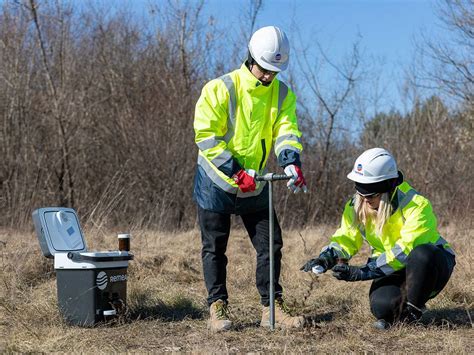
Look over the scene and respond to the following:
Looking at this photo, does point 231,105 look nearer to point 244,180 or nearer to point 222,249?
point 244,180

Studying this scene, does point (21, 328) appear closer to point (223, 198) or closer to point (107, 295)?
point (107, 295)

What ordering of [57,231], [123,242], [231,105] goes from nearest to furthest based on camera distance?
[231,105], [57,231], [123,242]

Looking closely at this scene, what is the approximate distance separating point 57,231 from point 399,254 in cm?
256

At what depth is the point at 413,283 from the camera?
4773 mm

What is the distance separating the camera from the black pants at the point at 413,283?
4727 millimetres

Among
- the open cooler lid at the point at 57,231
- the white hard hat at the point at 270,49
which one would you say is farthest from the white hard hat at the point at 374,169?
the open cooler lid at the point at 57,231

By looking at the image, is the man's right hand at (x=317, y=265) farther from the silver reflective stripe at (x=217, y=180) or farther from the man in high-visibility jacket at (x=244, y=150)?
the silver reflective stripe at (x=217, y=180)

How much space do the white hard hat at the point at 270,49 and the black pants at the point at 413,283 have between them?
1.58m

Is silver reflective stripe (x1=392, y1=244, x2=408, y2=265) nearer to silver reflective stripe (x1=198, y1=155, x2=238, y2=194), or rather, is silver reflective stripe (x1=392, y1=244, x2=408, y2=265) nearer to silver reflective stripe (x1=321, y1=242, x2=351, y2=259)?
silver reflective stripe (x1=321, y1=242, x2=351, y2=259)

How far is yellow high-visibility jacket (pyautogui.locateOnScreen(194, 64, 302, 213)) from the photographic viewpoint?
498 centimetres

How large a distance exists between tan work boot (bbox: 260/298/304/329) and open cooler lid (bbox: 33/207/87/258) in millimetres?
1520

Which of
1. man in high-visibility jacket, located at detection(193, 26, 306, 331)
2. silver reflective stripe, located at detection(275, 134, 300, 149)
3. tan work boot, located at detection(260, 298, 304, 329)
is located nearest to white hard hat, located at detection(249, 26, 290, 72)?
man in high-visibility jacket, located at detection(193, 26, 306, 331)

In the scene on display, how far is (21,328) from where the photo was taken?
5.00 m

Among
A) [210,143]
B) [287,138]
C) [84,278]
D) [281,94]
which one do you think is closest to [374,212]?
[287,138]
